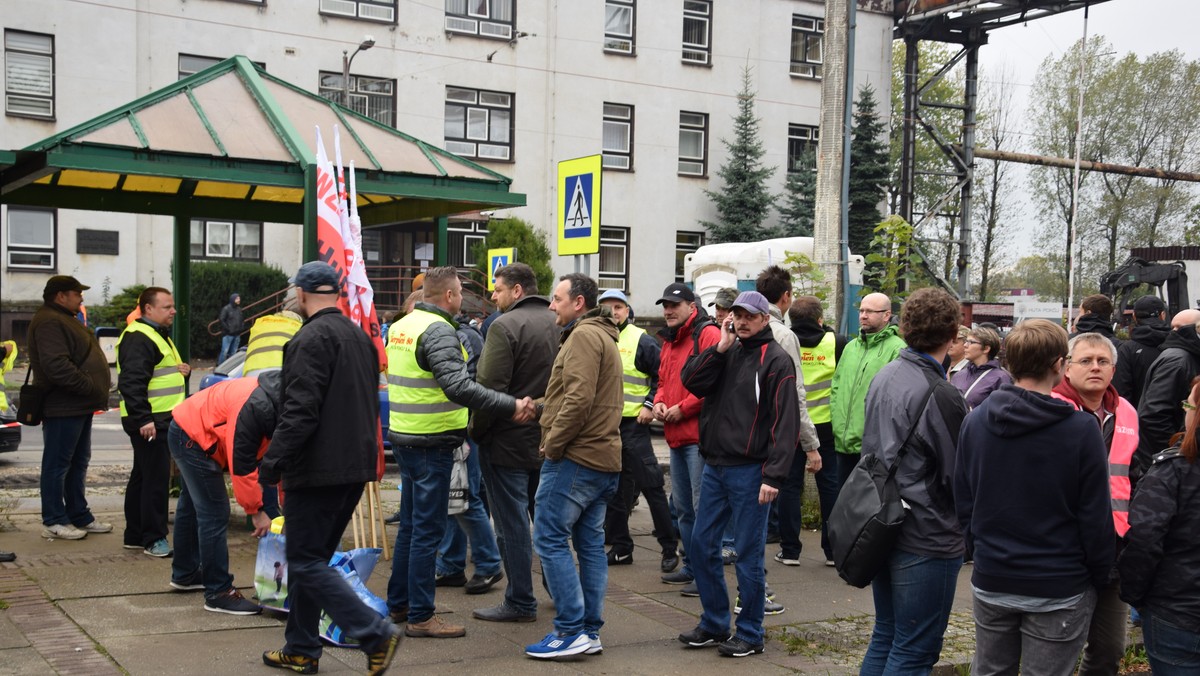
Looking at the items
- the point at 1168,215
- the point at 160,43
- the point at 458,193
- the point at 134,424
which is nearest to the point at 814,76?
the point at 1168,215

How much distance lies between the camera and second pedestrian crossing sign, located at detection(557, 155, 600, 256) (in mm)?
8953

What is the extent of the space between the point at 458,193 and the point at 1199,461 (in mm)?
6632

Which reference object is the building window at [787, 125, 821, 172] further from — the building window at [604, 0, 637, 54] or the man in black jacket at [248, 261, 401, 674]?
the man in black jacket at [248, 261, 401, 674]

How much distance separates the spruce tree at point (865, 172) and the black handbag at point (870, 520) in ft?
107

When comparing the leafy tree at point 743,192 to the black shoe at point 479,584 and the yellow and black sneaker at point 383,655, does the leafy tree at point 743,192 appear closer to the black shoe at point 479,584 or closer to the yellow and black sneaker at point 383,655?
the black shoe at point 479,584

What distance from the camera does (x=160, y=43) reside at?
27891mm

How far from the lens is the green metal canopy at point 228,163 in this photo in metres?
8.37

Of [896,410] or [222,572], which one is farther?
[222,572]

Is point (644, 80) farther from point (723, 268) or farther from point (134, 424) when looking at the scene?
point (134, 424)

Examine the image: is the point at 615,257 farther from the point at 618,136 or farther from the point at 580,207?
the point at 580,207

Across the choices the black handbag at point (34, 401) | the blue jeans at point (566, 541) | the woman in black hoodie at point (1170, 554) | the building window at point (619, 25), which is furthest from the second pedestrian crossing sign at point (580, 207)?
the building window at point (619, 25)

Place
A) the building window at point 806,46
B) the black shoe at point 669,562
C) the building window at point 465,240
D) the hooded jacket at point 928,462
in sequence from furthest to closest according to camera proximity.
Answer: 1. the building window at point 806,46
2. the building window at point 465,240
3. the black shoe at point 669,562
4. the hooded jacket at point 928,462

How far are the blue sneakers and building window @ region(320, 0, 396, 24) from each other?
26.6 metres

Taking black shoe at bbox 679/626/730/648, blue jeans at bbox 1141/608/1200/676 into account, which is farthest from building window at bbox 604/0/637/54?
blue jeans at bbox 1141/608/1200/676
